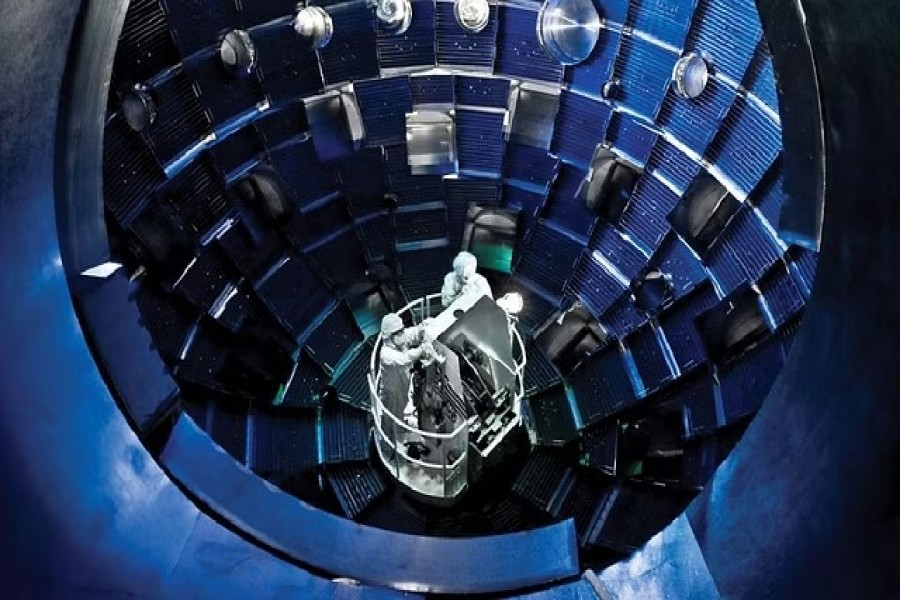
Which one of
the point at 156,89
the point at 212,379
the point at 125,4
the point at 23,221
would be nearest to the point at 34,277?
the point at 23,221

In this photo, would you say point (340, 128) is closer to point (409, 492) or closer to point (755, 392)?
point (409, 492)

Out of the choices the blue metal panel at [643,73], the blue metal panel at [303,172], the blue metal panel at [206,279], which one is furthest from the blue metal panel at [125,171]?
the blue metal panel at [643,73]

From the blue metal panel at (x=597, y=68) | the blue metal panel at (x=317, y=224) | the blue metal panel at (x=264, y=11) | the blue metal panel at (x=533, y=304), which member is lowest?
the blue metal panel at (x=533, y=304)

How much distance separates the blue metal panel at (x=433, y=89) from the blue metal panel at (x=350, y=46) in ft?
0.69

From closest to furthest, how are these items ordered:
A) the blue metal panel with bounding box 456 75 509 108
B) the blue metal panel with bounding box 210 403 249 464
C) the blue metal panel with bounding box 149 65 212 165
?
the blue metal panel with bounding box 149 65 212 165, the blue metal panel with bounding box 210 403 249 464, the blue metal panel with bounding box 456 75 509 108

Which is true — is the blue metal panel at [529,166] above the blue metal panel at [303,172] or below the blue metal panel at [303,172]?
below

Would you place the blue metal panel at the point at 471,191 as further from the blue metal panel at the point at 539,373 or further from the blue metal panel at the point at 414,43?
the blue metal panel at the point at 539,373

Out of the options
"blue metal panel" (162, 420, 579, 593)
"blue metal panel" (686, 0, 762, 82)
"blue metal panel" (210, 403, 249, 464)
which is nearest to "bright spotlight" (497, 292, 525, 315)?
"blue metal panel" (210, 403, 249, 464)

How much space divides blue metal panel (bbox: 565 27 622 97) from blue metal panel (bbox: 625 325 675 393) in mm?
1100

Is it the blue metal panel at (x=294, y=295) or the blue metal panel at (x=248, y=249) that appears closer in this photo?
the blue metal panel at (x=248, y=249)

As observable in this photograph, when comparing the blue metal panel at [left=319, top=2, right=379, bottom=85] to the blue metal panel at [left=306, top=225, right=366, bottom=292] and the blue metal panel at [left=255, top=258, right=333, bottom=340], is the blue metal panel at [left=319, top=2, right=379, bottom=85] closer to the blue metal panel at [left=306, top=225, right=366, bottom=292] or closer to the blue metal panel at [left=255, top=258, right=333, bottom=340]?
the blue metal panel at [left=306, top=225, right=366, bottom=292]

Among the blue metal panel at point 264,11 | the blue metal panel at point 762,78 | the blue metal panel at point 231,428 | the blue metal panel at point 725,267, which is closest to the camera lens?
the blue metal panel at point 762,78

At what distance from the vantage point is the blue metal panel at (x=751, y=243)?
12.5 ft

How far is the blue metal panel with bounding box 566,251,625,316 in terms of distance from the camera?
16.2ft
